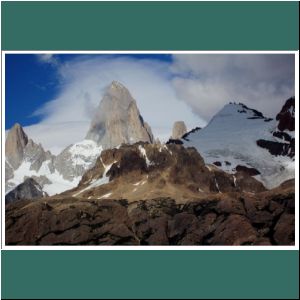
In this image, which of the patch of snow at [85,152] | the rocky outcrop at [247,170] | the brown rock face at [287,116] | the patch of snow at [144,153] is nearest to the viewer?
the brown rock face at [287,116]

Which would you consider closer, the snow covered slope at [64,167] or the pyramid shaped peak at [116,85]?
the pyramid shaped peak at [116,85]

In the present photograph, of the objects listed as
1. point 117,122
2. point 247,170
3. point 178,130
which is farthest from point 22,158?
point 247,170

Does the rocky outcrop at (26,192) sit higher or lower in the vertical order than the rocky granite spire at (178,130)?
lower

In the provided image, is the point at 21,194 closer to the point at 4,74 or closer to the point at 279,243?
the point at 4,74

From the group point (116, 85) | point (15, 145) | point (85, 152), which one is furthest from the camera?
point (85, 152)

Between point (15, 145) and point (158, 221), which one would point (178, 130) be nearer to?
point (158, 221)

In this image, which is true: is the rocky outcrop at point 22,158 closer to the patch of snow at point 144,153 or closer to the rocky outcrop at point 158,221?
the rocky outcrop at point 158,221

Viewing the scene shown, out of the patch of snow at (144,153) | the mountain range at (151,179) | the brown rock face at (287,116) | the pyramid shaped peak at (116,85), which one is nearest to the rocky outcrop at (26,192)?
the mountain range at (151,179)

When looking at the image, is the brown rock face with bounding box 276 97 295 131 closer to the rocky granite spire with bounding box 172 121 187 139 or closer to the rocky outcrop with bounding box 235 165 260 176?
the rocky outcrop with bounding box 235 165 260 176
